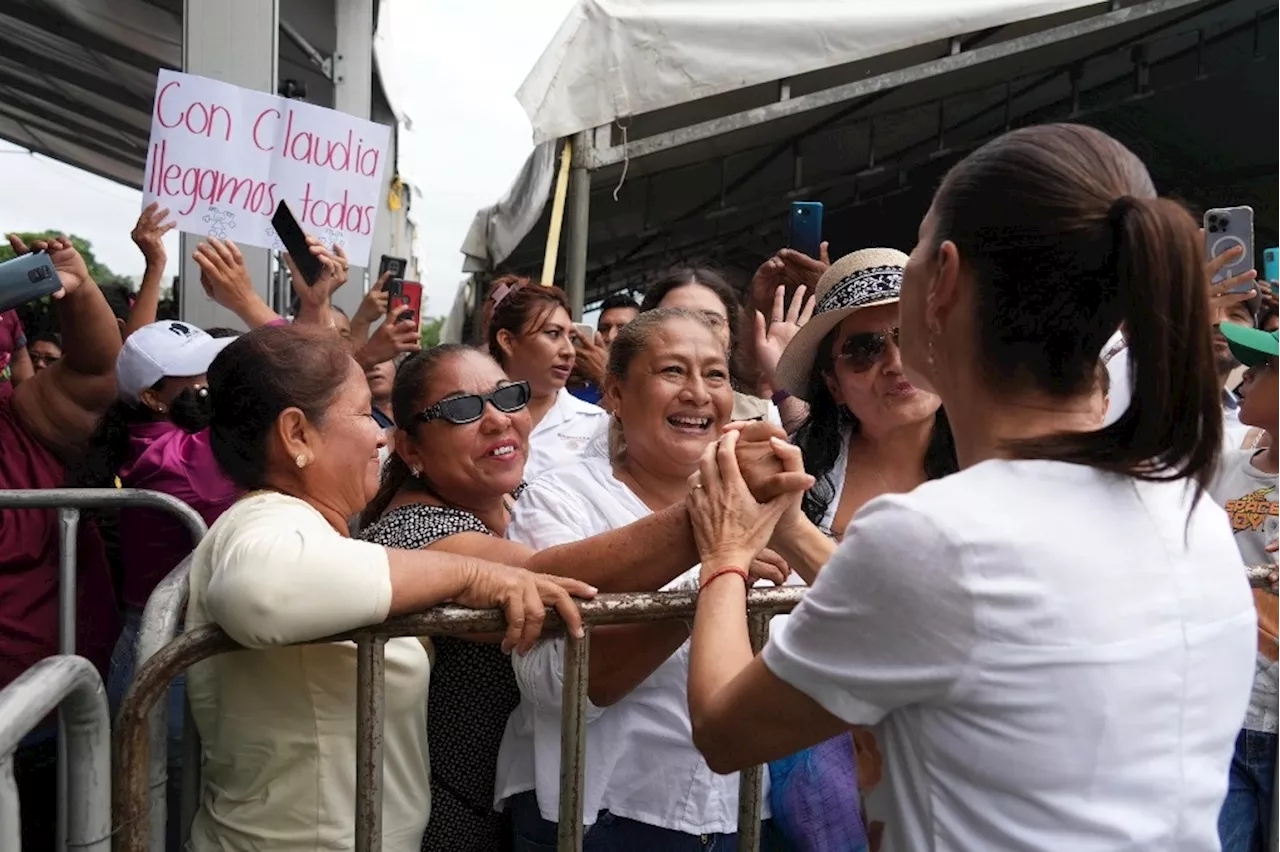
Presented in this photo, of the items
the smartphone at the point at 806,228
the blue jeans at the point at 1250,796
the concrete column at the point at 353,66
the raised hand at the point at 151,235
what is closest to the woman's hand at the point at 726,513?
the blue jeans at the point at 1250,796

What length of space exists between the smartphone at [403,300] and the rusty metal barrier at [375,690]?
2166 mm

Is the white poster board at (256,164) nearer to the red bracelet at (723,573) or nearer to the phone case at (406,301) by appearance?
the phone case at (406,301)

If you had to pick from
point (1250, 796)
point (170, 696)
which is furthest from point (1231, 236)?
point (170, 696)

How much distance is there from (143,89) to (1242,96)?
354 inches

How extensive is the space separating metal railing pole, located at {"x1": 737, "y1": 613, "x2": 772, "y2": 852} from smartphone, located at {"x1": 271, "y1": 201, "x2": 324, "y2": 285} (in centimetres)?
211

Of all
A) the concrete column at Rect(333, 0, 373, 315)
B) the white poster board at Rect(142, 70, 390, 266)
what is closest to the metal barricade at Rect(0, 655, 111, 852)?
the white poster board at Rect(142, 70, 390, 266)

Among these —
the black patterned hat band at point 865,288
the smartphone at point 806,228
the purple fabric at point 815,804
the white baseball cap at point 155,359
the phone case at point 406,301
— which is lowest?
the purple fabric at point 815,804


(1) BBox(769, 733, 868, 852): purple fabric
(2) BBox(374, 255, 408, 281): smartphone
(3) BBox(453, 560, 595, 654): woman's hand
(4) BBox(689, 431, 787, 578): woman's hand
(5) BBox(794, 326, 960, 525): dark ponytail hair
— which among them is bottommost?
(1) BBox(769, 733, 868, 852): purple fabric

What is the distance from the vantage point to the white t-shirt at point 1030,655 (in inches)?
38.9

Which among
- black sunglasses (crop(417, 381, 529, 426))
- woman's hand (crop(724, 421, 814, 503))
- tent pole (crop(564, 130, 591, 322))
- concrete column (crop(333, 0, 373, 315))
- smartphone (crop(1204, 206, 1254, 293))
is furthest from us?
concrete column (crop(333, 0, 373, 315))

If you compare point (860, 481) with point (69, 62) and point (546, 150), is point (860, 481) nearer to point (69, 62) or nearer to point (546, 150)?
point (546, 150)

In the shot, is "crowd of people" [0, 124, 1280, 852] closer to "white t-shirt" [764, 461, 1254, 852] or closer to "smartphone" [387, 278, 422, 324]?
"white t-shirt" [764, 461, 1254, 852]

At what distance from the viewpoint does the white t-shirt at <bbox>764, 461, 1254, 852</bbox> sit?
3.24 ft

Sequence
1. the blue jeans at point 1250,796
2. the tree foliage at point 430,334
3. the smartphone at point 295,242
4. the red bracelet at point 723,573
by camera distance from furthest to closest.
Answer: the tree foliage at point 430,334, the smartphone at point 295,242, the blue jeans at point 1250,796, the red bracelet at point 723,573
